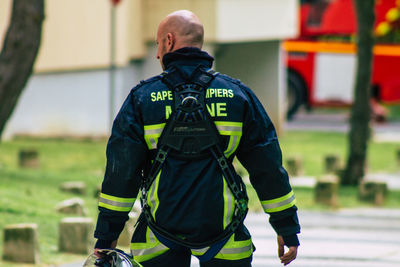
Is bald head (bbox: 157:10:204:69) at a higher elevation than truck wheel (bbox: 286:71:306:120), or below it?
higher

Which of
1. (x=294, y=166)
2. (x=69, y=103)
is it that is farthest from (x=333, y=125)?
(x=294, y=166)

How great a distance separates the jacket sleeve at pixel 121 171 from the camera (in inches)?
142

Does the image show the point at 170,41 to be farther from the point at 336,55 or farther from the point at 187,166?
the point at 336,55

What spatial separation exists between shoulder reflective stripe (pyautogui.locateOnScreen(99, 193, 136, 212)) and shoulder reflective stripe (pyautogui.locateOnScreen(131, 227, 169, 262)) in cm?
13

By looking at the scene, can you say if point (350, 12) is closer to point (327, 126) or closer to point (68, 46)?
point (327, 126)

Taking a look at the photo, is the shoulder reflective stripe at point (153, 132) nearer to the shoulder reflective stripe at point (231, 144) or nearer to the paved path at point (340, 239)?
the shoulder reflective stripe at point (231, 144)

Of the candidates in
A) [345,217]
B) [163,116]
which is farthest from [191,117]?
[345,217]

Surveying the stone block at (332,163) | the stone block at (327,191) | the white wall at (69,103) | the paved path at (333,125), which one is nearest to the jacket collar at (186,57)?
the stone block at (327,191)

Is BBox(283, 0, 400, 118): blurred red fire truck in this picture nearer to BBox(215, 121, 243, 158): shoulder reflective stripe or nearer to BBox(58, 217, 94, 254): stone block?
BBox(58, 217, 94, 254): stone block

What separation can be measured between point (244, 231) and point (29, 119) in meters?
12.8

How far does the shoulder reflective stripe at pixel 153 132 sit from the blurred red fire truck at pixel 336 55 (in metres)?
18.2

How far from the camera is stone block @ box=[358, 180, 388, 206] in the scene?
10570mm

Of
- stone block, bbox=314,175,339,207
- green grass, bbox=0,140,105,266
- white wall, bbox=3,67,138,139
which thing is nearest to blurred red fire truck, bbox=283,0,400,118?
white wall, bbox=3,67,138,139

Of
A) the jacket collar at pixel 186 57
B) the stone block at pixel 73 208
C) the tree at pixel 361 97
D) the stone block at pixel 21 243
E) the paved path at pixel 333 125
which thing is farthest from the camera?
the paved path at pixel 333 125
